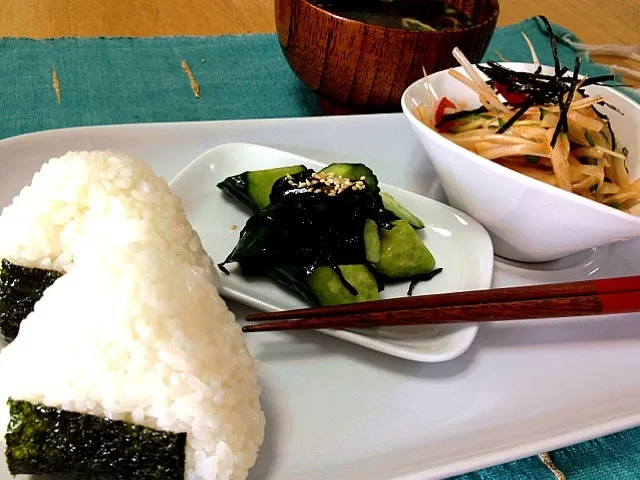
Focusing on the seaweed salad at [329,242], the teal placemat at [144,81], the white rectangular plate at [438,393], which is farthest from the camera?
the teal placemat at [144,81]

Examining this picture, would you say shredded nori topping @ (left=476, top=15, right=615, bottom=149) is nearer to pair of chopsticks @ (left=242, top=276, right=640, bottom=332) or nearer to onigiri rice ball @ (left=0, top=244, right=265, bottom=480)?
pair of chopsticks @ (left=242, top=276, right=640, bottom=332)

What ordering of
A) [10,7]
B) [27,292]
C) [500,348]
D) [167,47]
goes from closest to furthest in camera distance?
[27,292] < [500,348] < [167,47] < [10,7]

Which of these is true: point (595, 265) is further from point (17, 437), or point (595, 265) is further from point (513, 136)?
point (17, 437)

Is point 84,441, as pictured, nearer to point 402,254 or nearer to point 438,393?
point 438,393

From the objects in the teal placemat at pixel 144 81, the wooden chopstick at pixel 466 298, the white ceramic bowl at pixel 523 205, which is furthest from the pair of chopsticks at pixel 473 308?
the teal placemat at pixel 144 81

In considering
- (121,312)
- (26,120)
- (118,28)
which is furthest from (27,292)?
(118,28)

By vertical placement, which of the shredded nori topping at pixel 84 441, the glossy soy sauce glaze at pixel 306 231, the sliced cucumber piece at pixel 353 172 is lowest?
the glossy soy sauce glaze at pixel 306 231

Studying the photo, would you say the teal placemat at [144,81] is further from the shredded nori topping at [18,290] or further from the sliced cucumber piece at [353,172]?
the shredded nori topping at [18,290]
